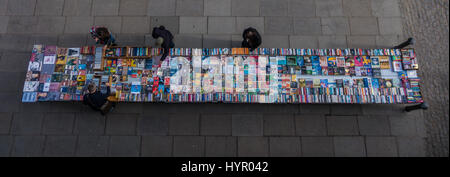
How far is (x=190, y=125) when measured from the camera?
23.3ft

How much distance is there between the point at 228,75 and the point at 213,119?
1.66 m

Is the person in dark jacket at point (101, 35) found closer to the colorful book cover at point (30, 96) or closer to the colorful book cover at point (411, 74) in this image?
the colorful book cover at point (30, 96)

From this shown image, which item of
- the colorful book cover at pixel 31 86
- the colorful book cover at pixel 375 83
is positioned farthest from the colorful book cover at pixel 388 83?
the colorful book cover at pixel 31 86

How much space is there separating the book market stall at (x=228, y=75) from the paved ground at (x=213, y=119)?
3.48 feet

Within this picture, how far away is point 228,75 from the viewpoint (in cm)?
637

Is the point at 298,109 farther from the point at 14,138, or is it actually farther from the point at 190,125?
the point at 14,138

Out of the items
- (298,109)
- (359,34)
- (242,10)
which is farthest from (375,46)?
(242,10)

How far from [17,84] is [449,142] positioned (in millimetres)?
14390

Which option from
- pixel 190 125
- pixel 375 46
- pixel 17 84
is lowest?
pixel 190 125

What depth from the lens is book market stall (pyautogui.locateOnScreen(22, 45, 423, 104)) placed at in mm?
6246

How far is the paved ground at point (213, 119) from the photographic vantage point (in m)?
6.98

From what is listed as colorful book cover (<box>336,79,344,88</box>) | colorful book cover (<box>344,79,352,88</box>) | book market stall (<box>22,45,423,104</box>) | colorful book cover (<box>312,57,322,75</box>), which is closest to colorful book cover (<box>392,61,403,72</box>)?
book market stall (<box>22,45,423,104</box>)

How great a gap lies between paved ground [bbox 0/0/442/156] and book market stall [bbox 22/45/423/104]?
3.48ft

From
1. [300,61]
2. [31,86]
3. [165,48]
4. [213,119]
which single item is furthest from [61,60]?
[300,61]
